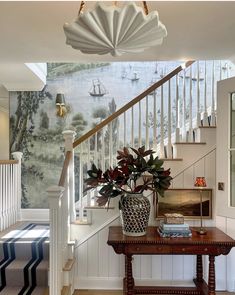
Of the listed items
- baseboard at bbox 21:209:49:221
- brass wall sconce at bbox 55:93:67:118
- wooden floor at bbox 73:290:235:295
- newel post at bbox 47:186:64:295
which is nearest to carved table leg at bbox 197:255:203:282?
wooden floor at bbox 73:290:235:295

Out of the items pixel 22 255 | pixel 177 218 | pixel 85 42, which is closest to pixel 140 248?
pixel 177 218

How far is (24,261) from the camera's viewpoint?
11.8 ft

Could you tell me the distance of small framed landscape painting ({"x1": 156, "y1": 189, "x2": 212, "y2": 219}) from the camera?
11.9 feet

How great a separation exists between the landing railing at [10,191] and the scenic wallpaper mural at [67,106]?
0.25 m

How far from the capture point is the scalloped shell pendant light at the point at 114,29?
1.27 metres

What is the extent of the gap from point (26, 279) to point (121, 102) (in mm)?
2944

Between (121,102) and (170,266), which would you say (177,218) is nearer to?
(170,266)

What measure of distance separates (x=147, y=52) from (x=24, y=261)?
8.80ft

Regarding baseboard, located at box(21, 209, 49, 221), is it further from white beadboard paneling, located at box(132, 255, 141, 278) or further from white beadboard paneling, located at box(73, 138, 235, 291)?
white beadboard paneling, located at box(132, 255, 141, 278)

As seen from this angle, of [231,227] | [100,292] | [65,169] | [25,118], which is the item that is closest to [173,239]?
[231,227]

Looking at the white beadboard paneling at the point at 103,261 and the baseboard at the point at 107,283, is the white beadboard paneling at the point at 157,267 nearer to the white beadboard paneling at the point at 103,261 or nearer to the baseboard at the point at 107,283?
the baseboard at the point at 107,283

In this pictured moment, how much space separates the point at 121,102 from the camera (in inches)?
202

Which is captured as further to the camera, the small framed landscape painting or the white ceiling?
the small framed landscape painting

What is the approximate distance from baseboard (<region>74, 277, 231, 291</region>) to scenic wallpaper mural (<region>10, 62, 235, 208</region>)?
5.88 feet
